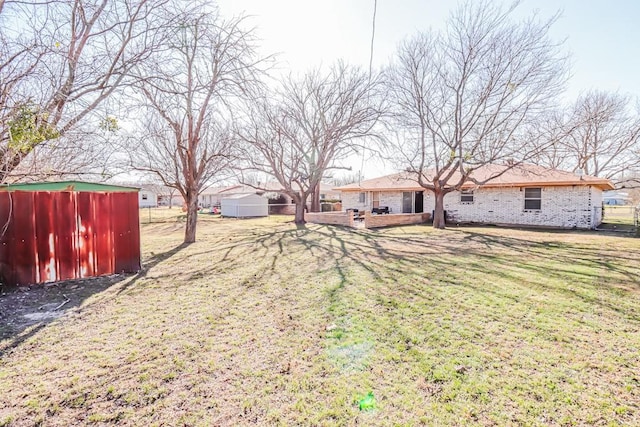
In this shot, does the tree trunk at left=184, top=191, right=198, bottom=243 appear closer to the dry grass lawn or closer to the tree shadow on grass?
the tree shadow on grass

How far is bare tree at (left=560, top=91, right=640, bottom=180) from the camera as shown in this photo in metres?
17.1

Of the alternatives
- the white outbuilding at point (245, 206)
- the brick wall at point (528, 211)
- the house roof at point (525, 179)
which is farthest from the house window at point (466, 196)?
the white outbuilding at point (245, 206)

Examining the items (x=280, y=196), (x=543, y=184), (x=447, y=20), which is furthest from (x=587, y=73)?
(x=280, y=196)

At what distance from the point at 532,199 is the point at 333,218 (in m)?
10.6

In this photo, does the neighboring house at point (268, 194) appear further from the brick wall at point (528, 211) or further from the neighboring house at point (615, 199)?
the neighboring house at point (615, 199)

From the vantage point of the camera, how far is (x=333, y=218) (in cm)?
1873

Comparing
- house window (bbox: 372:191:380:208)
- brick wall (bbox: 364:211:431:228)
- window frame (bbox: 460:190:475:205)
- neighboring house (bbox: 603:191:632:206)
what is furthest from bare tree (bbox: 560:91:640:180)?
neighboring house (bbox: 603:191:632:206)

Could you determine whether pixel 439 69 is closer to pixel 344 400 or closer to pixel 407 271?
pixel 407 271

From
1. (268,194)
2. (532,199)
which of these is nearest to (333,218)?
(532,199)

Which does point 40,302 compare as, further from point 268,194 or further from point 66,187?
point 268,194

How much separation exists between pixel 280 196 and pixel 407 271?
25.6m

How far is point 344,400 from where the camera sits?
2.53 metres

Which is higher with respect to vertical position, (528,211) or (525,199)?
(525,199)

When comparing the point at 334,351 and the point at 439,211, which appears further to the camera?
the point at 439,211
